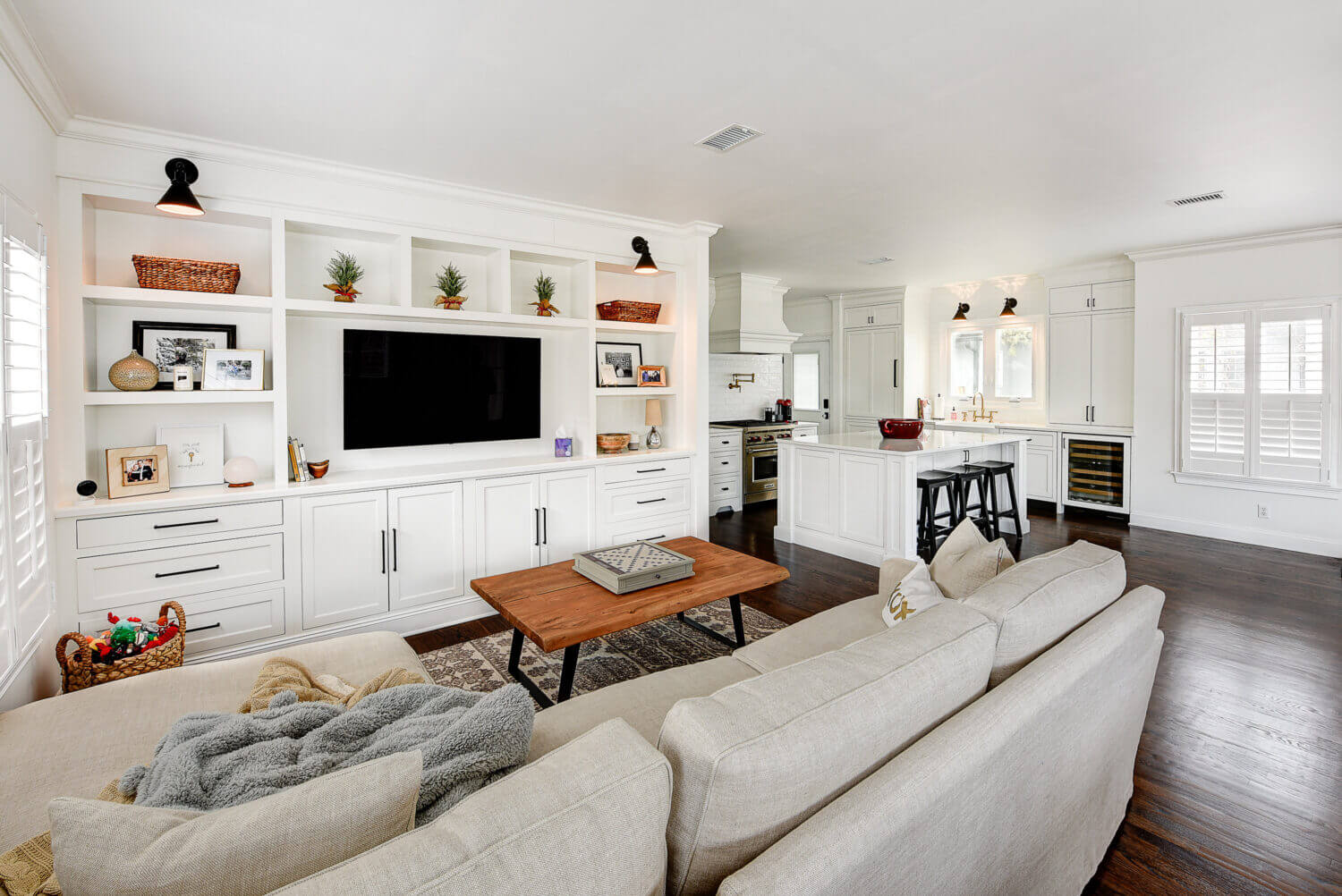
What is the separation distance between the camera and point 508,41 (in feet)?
7.29

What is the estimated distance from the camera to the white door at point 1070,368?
6602 millimetres

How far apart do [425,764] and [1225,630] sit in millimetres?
4258

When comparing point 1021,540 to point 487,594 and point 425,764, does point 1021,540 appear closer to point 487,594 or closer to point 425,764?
point 487,594

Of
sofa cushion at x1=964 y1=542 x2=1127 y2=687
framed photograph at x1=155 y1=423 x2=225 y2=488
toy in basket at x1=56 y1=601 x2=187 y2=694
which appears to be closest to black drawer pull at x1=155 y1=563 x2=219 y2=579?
toy in basket at x1=56 y1=601 x2=187 y2=694

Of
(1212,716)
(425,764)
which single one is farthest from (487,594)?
(1212,716)

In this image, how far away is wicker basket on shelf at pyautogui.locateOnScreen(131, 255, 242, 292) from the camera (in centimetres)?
300

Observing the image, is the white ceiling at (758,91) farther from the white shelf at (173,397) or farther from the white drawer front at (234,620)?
the white drawer front at (234,620)

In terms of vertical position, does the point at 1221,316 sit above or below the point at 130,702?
above

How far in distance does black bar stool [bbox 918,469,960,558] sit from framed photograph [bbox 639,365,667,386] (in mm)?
2038

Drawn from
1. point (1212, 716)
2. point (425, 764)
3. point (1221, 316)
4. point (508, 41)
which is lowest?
point (1212, 716)

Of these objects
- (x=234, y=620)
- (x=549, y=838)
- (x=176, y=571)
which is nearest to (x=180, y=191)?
(x=176, y=571)

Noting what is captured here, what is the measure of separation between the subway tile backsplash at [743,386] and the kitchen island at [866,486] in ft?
6.63

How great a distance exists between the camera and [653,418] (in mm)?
4844

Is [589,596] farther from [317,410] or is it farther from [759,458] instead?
[759,458]
